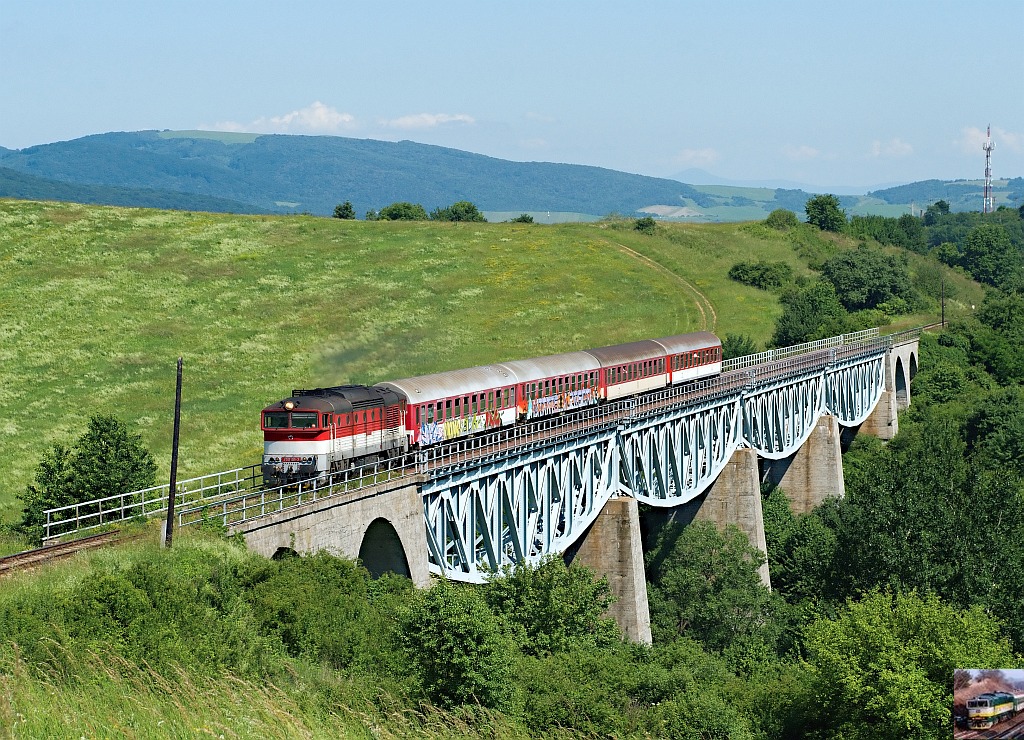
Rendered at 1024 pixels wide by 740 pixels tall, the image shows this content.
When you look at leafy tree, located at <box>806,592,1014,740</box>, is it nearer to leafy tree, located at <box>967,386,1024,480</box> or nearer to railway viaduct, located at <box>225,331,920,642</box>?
railway viaduct, located at <box>225,331,920,642</box>

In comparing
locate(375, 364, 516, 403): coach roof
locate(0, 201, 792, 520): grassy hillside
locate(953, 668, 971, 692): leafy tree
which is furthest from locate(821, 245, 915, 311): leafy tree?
locate(953, 668, 971, 692): leafy tree

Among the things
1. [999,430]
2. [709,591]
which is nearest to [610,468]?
[709,591]

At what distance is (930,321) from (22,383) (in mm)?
95510

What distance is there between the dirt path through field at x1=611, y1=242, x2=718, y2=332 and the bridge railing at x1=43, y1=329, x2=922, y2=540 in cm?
3946

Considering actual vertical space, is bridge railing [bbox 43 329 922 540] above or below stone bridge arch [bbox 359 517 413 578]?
above

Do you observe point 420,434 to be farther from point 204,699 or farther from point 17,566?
point 204,699

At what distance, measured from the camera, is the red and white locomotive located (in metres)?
41.4

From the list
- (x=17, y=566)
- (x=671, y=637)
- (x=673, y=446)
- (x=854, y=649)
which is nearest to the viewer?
(x=17, y=566)

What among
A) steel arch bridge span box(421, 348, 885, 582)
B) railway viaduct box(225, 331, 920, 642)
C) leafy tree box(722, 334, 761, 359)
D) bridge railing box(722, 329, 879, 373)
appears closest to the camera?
railway viaduct box(225, 331, 920, 642)

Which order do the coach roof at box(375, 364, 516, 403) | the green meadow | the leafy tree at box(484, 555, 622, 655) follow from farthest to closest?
the green meadow < the coach roof at box(375, 364, 516, 403) < the leafy tree at box(484, 555, 622, 655)

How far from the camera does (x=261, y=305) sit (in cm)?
11556

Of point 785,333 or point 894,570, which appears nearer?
point 894,570

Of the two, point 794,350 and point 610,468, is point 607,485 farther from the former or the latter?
point 794,350

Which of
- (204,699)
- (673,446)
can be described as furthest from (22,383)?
(204,699)
